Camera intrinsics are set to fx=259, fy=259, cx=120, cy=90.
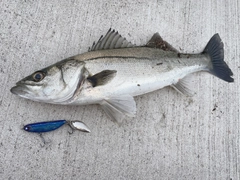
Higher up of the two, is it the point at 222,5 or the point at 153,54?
the point at 222,5

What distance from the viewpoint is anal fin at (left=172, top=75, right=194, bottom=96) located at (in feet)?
7.55

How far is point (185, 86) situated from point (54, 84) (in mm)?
1142

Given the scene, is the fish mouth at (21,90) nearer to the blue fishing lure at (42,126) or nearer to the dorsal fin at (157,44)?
the blue fishing lure at (42,126)

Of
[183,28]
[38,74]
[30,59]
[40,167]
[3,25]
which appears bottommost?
[40,167]

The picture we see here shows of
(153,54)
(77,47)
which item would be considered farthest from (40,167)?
(153,54)

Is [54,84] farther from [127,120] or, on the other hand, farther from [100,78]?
[127,120]

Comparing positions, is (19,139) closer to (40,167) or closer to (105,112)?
(40,167)

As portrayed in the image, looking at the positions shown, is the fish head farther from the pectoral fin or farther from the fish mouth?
the pectoral fin

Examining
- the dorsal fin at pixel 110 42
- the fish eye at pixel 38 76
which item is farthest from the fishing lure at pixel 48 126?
the dorsal fin at pixel 110 42

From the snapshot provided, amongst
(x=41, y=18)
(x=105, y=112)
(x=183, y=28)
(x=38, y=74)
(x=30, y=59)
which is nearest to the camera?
(x=38, y=74)

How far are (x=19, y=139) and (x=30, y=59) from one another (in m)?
0.71

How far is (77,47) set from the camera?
2.42m

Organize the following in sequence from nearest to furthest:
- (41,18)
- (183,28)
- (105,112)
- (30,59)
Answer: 1. (105,112)
2. (30,59)
3. (41,18)
4. (183,28)

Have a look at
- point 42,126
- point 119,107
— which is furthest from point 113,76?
point 42,126
